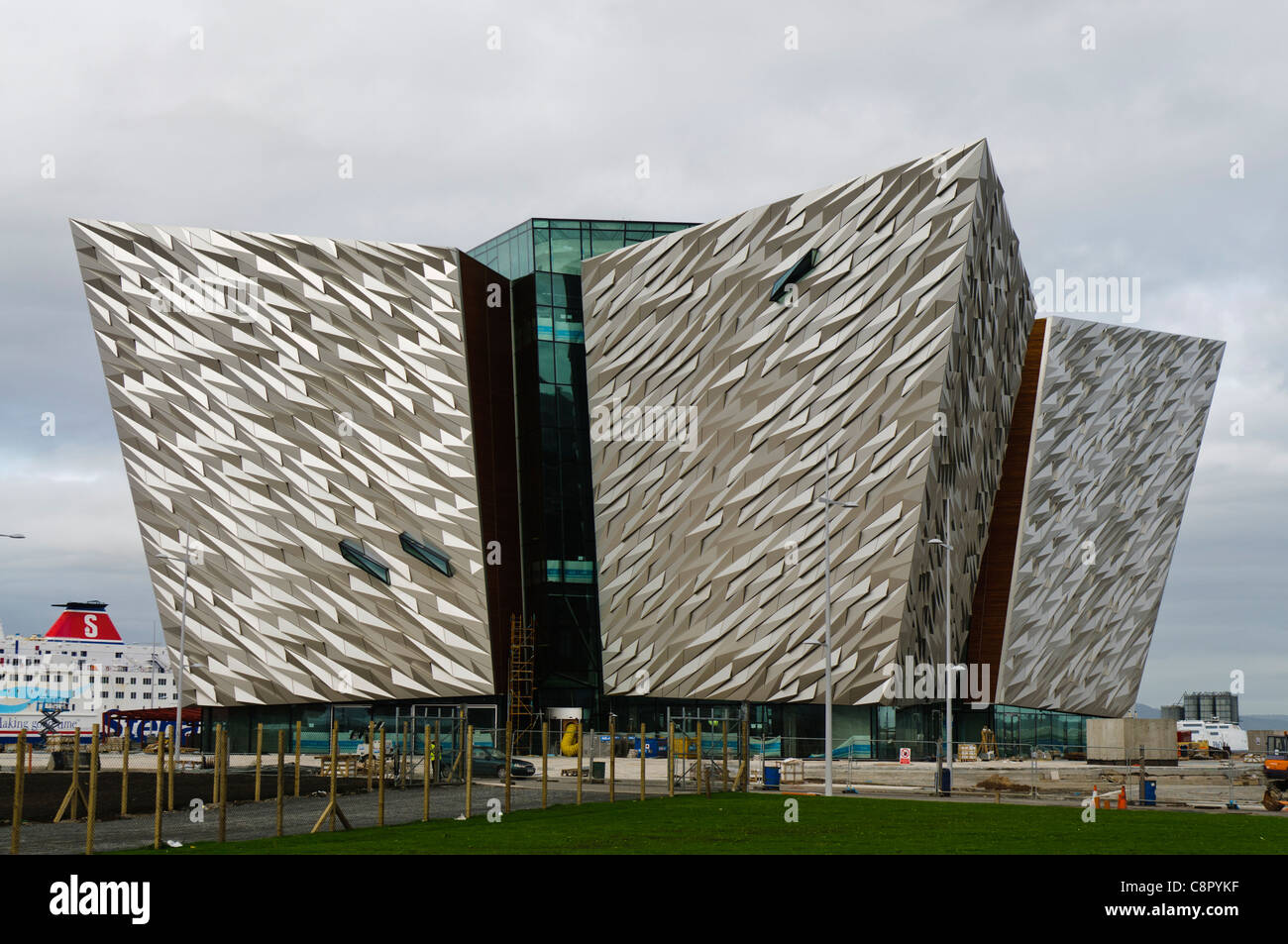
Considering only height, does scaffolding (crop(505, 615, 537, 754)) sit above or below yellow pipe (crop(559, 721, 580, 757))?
above

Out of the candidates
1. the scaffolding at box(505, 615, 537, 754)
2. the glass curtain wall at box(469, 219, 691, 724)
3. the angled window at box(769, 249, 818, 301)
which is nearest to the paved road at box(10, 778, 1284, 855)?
the scaffolding at box(505, 615, 537, 754)

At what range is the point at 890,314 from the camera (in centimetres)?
4669

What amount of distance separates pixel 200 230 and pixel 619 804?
36207 mm

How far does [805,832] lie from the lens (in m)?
21.8

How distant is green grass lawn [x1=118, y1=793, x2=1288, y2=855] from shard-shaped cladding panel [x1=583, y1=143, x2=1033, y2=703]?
18236 millimetres

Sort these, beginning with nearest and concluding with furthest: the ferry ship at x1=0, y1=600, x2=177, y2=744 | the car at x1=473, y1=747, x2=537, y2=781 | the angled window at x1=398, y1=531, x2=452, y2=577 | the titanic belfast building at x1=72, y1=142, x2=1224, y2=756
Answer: the car at x1=473, y1=747, x2=537, y2=781 → the titanic belfast building at x1=72, y1=142, x2=1224, y2=756 → the angled window at x1=398, y1=531, x2=452, y2=577 → the ferry ship at x1=0, y1=600, x2=177, y2=744

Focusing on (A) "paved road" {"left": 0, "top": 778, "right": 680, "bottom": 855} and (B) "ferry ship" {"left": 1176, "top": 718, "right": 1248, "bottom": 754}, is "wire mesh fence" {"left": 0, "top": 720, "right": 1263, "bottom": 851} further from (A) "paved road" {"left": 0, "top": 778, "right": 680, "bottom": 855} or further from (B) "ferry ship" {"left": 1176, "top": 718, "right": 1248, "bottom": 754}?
(B) "ferry ship" {"left": 1176, "top": 718, "right": 1248, "bottom": 754}

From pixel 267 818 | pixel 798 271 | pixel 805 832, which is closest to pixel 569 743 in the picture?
pixel 798 271

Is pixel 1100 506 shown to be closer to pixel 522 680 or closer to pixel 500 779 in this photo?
pixel 522 680

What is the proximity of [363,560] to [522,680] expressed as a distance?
28.8ft

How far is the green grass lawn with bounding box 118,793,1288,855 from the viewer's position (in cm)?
1894

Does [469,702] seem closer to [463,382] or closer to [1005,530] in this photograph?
[463,382]
